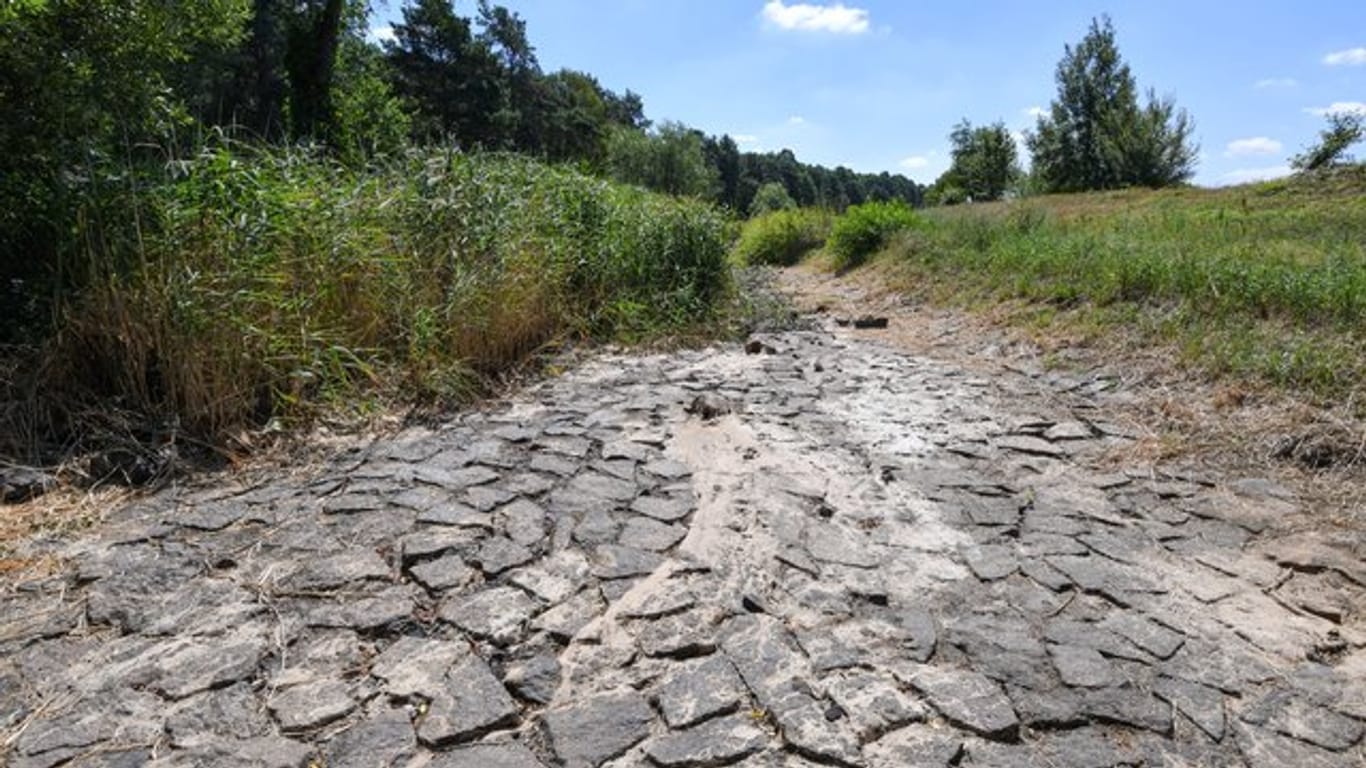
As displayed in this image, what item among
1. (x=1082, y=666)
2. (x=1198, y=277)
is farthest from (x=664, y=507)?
(x=1198, y=277)

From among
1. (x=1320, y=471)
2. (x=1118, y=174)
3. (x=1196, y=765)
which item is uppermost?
(x=1118, y=174)

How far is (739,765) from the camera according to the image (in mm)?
1561

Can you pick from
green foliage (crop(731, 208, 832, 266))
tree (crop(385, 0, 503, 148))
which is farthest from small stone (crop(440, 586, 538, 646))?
tree (crop(385, 0, 503, 148))

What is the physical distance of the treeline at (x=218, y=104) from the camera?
3191 millimetres

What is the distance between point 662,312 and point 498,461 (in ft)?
10.9

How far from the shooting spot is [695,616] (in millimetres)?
2100

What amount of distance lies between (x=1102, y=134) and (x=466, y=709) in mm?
29688

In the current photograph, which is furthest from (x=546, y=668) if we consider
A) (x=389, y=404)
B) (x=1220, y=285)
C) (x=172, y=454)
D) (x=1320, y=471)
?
(x=1220, y=285)

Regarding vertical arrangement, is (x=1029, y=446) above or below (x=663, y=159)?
below

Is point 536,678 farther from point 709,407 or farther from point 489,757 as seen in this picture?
point 709,407

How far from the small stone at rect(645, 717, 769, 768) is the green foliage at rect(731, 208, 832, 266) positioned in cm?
1306

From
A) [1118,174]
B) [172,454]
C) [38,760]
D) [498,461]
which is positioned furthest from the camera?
[1118,174]

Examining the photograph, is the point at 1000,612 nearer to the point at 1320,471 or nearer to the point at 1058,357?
the point at 1320,471

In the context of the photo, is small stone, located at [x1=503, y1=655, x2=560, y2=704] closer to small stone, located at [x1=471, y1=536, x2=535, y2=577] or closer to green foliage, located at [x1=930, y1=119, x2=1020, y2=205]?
small stone, located at [x1=471, y1=536, x2=535, y2=577]
